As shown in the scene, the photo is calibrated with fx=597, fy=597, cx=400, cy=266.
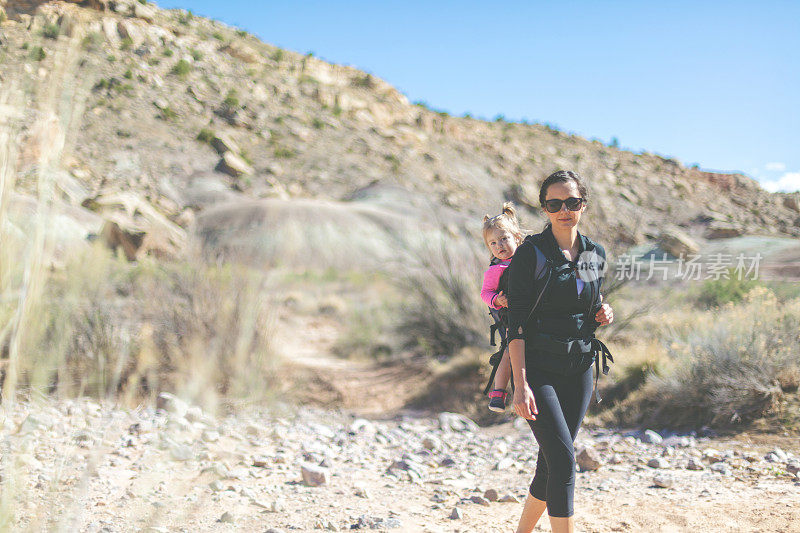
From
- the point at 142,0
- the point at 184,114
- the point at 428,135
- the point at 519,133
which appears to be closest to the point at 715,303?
the point at 184,114

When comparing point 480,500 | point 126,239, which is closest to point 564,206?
point 480,500

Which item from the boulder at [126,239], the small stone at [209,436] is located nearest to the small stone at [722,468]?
the small stone at [209,436]

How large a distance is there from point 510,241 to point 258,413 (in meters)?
4.66

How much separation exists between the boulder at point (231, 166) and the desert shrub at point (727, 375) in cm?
2887

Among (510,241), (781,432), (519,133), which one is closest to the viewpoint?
(510,241)

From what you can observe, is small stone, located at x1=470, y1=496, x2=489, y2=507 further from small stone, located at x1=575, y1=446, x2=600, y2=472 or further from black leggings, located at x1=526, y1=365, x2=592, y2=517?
black leggings, located at x1=526, y1=365, x2=592, y2=517

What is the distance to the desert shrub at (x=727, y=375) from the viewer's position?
19.5 ft

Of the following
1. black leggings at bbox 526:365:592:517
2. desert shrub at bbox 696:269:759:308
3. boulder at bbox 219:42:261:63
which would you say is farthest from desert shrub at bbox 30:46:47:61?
boulder at bbox 219:42:261:63

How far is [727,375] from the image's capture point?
6059 millimetres

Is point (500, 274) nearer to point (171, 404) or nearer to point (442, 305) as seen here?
point (171, 404)

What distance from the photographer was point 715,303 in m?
10.7

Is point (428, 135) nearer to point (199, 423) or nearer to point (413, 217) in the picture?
point (413, 217)

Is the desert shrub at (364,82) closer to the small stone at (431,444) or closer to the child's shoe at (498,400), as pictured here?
the small stone at (431,444)

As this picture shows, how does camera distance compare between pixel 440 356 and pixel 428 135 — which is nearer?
pixel 440 356
